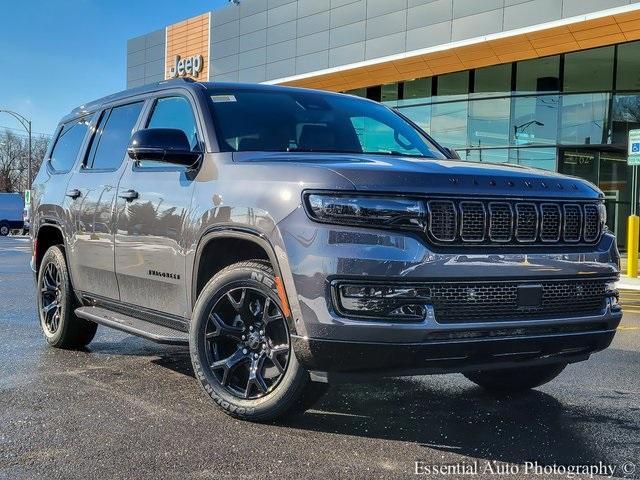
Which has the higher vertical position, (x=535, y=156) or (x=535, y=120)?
(x=535, y=120)

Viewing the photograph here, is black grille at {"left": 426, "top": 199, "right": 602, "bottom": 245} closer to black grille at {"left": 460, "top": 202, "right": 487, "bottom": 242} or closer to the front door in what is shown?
black grille at {"left": 460, "top": 202, "right": 487, "bottom": 242}

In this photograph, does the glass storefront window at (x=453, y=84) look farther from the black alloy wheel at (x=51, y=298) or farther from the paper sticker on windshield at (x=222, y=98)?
the paper sticker on windshield at (x=222, y=98)

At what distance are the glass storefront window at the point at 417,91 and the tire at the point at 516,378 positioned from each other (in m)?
22.0

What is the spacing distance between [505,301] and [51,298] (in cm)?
418

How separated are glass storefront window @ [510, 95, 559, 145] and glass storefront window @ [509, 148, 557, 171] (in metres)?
0.24

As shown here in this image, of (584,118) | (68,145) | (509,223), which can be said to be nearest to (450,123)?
(584,118)

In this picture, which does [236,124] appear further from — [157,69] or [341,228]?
[157,69]

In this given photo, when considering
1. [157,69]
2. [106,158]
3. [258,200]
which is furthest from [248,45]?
[258,200]

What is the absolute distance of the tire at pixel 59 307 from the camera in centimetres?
579

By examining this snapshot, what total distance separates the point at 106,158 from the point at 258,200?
2.30 m

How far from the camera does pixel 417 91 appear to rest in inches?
1035

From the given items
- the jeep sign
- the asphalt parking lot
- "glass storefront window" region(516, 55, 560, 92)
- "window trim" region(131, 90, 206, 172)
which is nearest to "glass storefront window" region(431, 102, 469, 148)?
"glass storefront window" region(516, 55, 560, 92)

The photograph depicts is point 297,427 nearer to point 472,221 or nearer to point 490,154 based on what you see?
point 472,221

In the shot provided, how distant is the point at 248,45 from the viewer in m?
31.3
